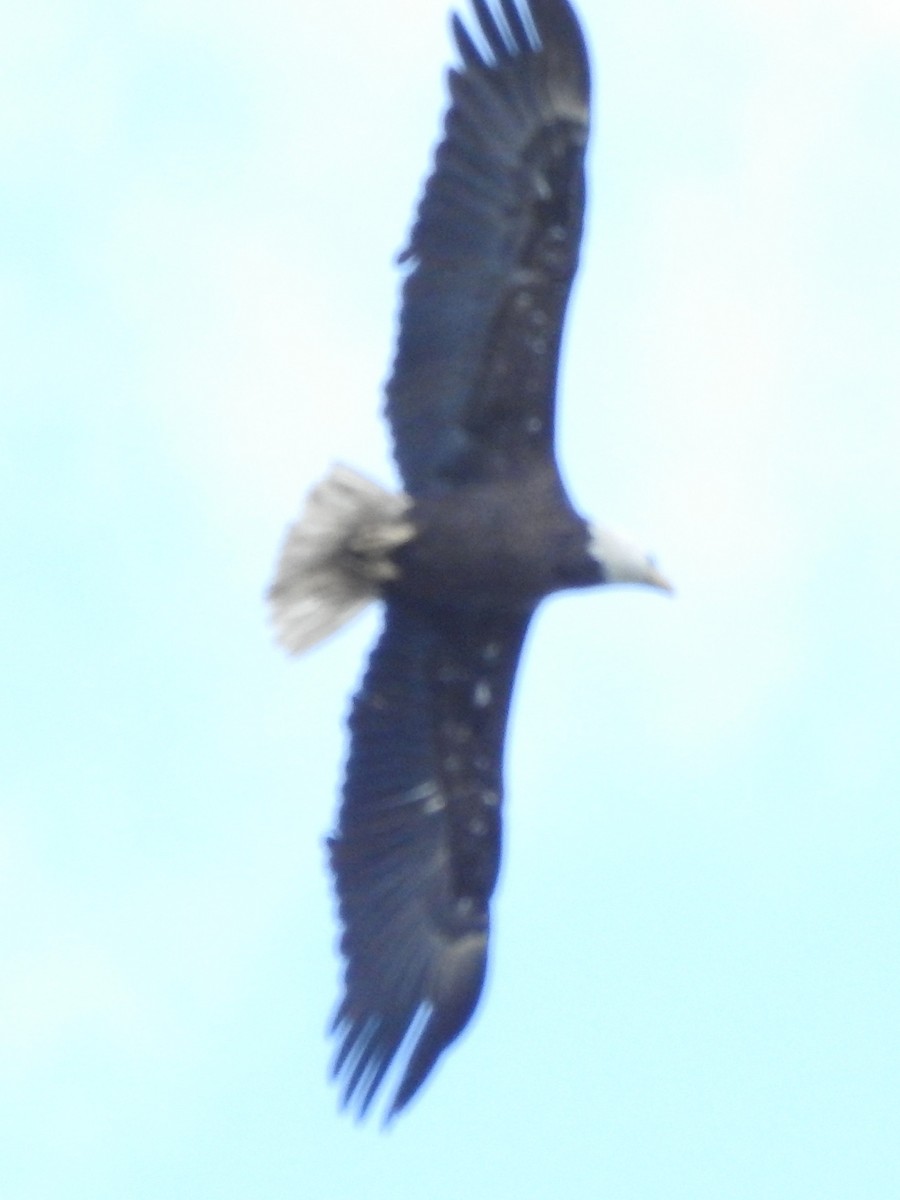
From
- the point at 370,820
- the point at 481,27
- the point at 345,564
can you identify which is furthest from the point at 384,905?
the point at 481,27

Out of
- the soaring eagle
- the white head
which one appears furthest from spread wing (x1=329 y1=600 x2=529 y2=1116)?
the white head

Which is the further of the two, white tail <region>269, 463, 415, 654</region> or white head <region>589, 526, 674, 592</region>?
white head <region>589, 526, 674, 592</region>

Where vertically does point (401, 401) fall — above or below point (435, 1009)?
above

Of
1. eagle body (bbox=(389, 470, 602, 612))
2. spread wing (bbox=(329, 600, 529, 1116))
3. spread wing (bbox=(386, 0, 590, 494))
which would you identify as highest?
spread wing (bbox=(386, 0, 590, 494))

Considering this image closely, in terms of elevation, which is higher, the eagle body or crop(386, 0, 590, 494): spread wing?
crop(386, 0, 590, 494): spread wing

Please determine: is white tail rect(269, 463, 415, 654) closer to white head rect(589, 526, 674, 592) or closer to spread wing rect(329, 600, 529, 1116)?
spread wing rect(329, 600, 529, 1116)

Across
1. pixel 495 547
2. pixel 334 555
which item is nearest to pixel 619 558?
pixel 495 547

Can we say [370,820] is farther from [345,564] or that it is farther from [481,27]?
[481,27]
